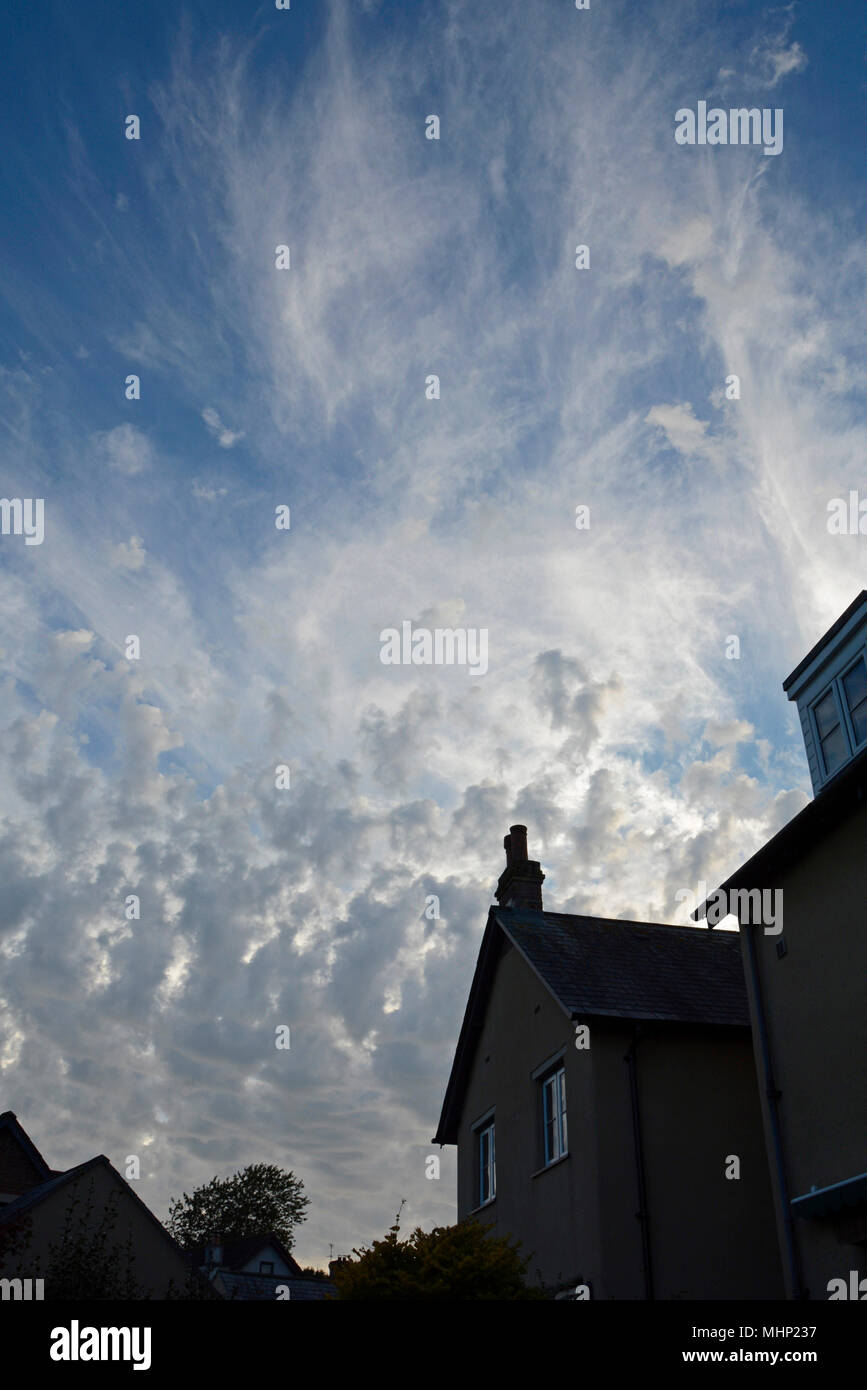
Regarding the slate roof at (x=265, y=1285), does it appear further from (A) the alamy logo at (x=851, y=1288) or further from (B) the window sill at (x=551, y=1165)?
(A) the alamy logo at (x=851, y=1288)

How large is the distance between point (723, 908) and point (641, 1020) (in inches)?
127

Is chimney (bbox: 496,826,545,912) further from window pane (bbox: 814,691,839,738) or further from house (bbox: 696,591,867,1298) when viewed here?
house (bbox: 696,591,867,1298)

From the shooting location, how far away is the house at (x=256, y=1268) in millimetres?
45656

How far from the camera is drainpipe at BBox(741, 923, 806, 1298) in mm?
12522

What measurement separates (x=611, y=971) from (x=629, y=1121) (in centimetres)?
336

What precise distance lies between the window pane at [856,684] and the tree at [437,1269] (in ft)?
38.0

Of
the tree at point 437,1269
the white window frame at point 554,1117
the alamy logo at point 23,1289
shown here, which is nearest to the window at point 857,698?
the white window frame at point 554,1117

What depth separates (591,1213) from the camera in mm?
15656

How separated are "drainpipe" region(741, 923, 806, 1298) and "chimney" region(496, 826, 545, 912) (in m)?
8.00

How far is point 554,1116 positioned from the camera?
18.3m

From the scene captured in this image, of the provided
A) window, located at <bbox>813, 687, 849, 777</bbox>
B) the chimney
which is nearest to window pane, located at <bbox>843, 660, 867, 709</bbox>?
window, located at <bbox>813, 687, 849, 777</bbox>

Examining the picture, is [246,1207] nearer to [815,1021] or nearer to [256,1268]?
[256,1268]
